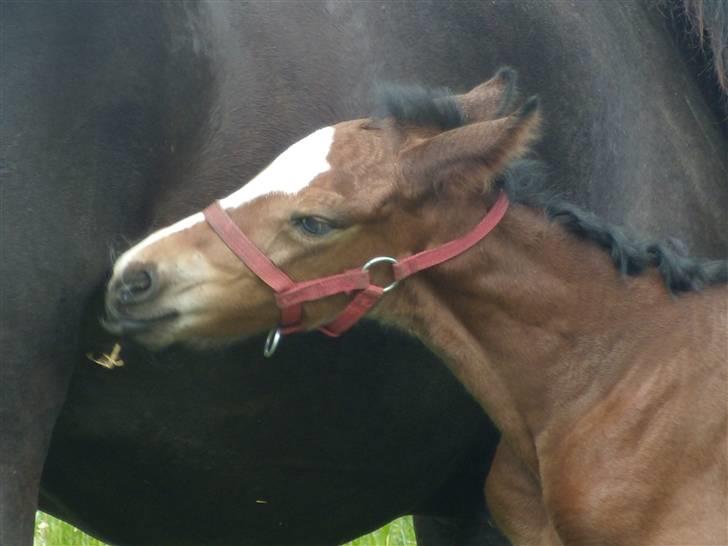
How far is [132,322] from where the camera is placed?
3344 millimetres

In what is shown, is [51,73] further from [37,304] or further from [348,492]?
[348,492]

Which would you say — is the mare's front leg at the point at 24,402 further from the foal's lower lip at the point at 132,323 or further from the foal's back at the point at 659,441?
the foal's back at the point at 659,441

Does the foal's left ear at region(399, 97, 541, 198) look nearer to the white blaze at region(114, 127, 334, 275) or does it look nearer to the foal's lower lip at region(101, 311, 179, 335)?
the white blaze at region(114, 127, 334, 275)

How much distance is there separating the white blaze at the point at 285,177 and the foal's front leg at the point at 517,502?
955 mm

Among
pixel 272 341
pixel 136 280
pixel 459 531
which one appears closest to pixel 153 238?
pixel 136 280

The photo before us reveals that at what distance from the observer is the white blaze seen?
3.39 metres

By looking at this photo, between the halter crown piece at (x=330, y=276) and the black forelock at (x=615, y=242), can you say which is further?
the black forelock at (x=615, y=242)

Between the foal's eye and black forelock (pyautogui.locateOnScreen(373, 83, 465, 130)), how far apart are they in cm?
34

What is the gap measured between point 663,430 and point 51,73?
1.69 m

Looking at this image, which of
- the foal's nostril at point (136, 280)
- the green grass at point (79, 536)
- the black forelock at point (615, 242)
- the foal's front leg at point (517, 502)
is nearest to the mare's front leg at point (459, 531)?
the foal's front leg at point (517, 502)

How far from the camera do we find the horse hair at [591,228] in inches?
141

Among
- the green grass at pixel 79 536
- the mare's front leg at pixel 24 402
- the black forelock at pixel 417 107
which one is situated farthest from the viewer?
the green grass at pixel 79 536

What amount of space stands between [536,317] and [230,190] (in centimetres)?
83

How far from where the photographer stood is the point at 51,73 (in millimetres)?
3342
